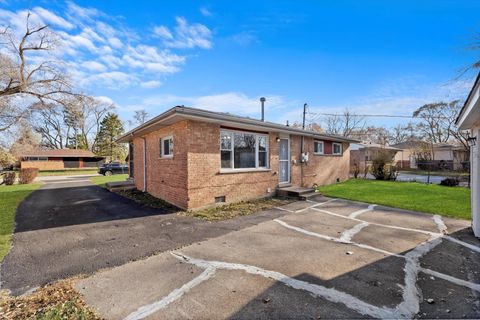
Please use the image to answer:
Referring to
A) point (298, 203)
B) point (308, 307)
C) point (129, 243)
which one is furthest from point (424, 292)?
point (298, 203)

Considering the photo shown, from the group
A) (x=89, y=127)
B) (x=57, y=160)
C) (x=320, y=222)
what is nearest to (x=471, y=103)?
(x=320, y=222)

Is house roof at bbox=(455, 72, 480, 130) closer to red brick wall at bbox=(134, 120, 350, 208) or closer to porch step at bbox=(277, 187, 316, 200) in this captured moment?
porch step at bbox=(277, 187, 316, 200)

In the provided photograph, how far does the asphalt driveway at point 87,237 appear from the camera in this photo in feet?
12.5

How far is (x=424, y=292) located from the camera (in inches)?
123

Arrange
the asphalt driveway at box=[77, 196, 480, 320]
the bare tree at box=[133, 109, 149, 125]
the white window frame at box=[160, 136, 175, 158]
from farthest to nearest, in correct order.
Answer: the bare tree at box=[133, 109, 149, 125], the white window frame at box=[160, 136, 175, 158], the asphalt driveway at box=[77, 196, 480, 320]

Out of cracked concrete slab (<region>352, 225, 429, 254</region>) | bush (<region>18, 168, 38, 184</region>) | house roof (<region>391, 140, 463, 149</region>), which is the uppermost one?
house roof (<region>391, 140, 463, 149</region>)

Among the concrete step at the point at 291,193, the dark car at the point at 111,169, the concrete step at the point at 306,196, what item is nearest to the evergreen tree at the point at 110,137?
the dark car at the point at 111,169

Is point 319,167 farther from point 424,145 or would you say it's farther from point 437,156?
point 437,156

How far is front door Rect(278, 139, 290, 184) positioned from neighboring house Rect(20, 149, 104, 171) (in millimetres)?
42012

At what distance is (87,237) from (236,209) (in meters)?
4.31

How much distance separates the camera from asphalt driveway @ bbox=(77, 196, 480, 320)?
8.98 ft

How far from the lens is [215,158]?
8289 millimetres

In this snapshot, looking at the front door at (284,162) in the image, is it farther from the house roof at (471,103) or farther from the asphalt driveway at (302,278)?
the house roof at (471,103)

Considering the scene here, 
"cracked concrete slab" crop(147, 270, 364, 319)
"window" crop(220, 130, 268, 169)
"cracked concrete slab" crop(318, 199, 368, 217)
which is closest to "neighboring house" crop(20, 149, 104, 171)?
"window" crop(220, 130, 268, 169)
